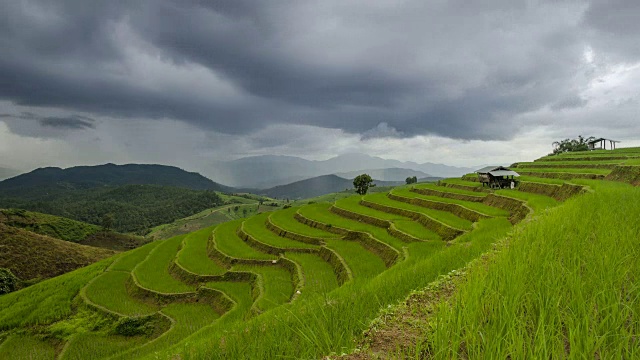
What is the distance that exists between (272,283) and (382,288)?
12.4 metres

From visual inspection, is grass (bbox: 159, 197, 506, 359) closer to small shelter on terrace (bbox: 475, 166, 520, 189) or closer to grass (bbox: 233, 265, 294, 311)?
grass (bbox: 233, 265, 294, 311)

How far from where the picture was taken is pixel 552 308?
2354mm

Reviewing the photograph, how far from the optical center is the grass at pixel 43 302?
59.6ft

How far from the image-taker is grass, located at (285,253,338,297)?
47.0ft

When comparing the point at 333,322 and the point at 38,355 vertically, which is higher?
the point at 333,322

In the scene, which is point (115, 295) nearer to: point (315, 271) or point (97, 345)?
point (97, 345)

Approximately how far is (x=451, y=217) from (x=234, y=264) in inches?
567

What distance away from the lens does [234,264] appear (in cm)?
2120

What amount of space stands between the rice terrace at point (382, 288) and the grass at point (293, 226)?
7.8 inches

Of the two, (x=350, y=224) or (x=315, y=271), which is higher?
(x=350, y=224)

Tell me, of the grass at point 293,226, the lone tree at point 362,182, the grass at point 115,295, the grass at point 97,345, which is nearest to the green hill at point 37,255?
the grass at point 115,295

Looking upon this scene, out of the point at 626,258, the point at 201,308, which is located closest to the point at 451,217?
the point at 201,308

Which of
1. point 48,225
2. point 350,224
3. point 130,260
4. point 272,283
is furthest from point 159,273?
point 48,225

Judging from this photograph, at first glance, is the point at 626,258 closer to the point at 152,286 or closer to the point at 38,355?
the point at 38,355
